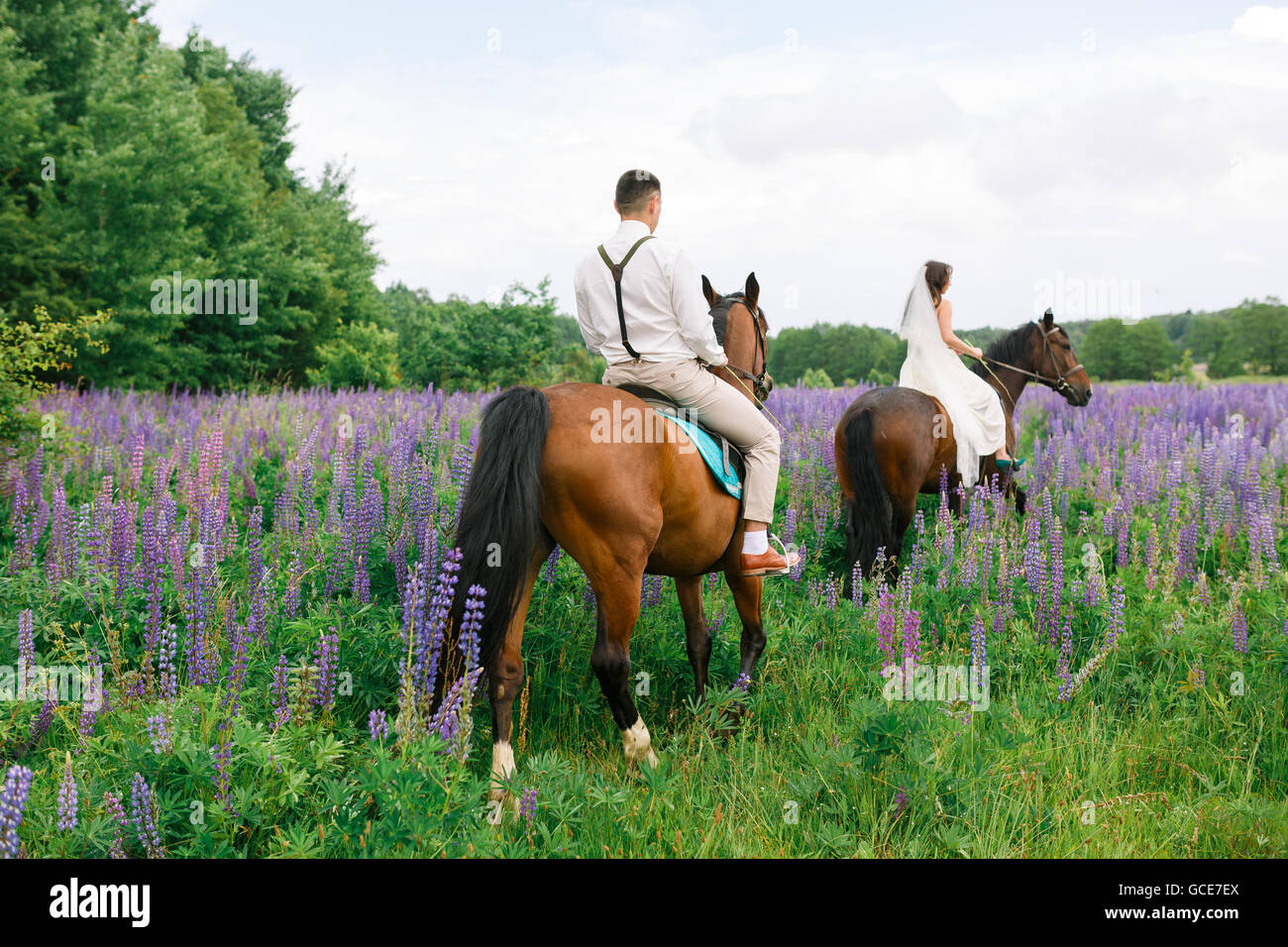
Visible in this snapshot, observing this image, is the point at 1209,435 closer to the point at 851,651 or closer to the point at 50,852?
the point at 851,651

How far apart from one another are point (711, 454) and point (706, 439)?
86mm

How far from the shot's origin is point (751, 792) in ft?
11.5

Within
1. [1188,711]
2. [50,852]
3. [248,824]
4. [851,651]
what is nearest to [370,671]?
[248,824]

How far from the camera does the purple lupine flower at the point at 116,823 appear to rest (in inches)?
104

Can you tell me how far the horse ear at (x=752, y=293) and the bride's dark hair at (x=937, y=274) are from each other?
11.1 feet

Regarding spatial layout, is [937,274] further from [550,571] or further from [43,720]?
[43,720]

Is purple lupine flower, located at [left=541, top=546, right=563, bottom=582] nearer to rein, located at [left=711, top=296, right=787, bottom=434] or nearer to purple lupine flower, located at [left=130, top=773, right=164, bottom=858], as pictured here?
rein, located at [left=711, top=296, right=787, bottom=434]

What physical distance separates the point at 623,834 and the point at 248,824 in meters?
1.33

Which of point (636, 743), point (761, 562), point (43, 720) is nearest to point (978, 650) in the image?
point (761, 562)

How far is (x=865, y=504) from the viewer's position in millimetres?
6965

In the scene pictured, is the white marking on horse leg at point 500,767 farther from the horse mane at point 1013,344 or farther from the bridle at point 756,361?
the horse mane at point 1013,344

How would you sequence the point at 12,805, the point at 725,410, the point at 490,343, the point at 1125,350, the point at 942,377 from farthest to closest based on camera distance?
the point at 1125,350 < the point at 490,343 < the point at 942,377 < the point at 725,410 < the point at 12,805

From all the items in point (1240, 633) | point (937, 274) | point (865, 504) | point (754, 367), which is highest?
point (937, 274)

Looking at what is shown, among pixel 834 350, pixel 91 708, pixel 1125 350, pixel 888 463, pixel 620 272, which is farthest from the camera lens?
pixel 1125 350
